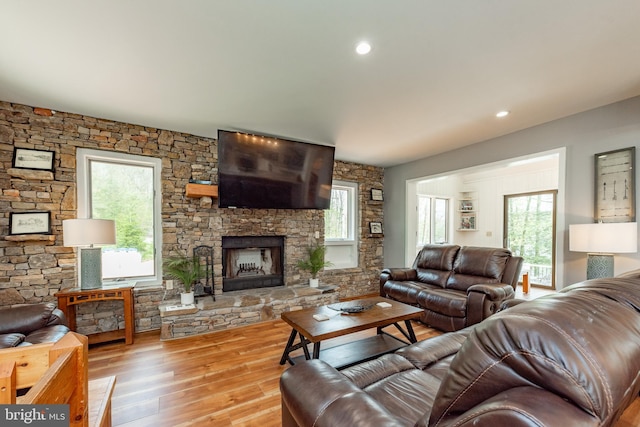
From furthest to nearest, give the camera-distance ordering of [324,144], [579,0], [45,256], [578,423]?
[324,144], [45,256], [579,0], [578,423]

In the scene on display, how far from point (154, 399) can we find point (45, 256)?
2.12 m

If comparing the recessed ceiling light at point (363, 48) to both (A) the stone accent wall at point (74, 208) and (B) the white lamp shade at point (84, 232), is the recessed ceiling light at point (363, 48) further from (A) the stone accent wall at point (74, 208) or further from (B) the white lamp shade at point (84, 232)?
(B) the white lamp shade at point (84, 232)

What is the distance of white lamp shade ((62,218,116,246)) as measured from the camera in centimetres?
262

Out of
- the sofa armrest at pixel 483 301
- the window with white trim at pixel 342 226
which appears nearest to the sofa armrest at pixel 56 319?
the window with white trim at pixel 342 226

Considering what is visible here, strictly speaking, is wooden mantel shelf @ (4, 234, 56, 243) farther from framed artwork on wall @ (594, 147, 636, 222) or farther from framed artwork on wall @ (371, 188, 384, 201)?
framed artwork on wall @ (594, 147, 636, 222)

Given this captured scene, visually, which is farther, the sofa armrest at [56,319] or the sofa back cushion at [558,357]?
the sofa armrest at [56,319]

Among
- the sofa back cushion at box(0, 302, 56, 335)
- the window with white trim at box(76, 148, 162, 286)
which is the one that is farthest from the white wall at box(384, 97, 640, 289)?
the sofa back cushion at box(0, 302, 56, 335)

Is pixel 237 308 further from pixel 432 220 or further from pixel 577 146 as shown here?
pixel 432 220

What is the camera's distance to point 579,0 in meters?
1.47

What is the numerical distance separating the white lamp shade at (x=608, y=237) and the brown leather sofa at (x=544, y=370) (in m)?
2.13

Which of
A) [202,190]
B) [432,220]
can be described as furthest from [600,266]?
[202,190]

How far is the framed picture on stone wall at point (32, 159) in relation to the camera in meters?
2.75

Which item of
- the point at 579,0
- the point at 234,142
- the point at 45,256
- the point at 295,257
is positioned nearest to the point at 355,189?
the point at 295,257

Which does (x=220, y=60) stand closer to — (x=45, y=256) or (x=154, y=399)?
(x=154, y=399)
